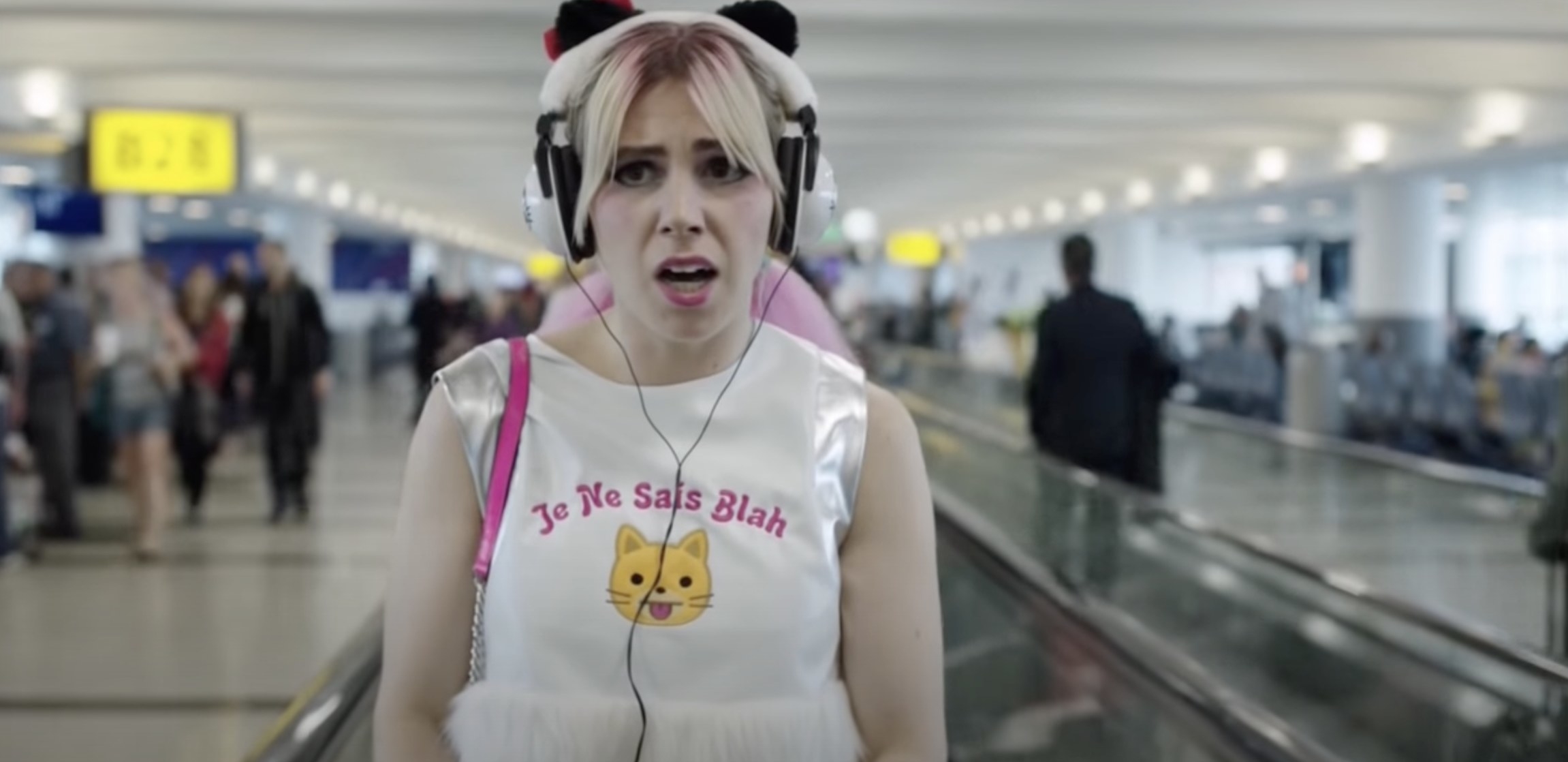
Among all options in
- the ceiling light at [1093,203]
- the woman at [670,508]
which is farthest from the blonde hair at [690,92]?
the ceiling light at [1093,203]

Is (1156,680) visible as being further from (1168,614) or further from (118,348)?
(118,348)

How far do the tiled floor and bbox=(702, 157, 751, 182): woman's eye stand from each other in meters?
5.01

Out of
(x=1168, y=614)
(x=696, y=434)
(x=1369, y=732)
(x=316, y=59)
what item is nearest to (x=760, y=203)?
(x=696, y=434)

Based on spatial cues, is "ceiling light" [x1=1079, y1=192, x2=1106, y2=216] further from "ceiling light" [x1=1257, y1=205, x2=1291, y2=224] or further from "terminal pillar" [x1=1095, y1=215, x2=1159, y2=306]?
"ceiling light" [x1=1257, y1=205, x2=1291, y2=224]

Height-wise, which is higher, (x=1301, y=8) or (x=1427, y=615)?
(x=1301, y=8)

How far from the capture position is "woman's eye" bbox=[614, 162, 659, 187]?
77.0 inches

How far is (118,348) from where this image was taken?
35.9 ft

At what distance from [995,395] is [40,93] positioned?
35.4 feet

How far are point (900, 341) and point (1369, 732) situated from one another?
127 feet

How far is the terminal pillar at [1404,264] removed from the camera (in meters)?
22.2

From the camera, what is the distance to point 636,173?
77.5 inches

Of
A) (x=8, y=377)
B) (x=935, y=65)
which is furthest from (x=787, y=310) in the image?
(x=935, y=65)

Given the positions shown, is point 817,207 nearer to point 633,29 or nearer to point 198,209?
point 633,29

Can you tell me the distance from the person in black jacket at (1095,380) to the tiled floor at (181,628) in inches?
146
